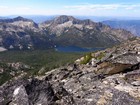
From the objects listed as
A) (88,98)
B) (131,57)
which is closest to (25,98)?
(88,98)

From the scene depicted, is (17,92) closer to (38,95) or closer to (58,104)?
(38,95)

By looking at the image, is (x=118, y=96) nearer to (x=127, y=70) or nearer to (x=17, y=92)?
(x=17, y=92)

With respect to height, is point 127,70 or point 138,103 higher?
point 138,103

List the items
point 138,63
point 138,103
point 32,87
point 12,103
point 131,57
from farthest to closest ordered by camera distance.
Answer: point 131,57
point 138,63
point 32,87
point 12,103
point 138,103

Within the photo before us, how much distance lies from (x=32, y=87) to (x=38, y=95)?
2050 mm

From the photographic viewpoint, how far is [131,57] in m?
60.4

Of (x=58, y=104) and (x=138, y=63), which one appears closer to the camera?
(x=58, y=104)

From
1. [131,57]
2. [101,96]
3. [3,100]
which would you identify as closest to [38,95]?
[3,100]

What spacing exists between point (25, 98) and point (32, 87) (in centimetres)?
314

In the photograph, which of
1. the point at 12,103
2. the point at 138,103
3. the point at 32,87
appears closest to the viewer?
the point at 138,103

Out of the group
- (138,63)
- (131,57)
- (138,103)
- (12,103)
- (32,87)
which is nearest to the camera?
(138,103)

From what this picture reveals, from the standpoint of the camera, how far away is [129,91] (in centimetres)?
3759

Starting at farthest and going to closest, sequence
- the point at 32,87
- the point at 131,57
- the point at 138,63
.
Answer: the point at 131,57 < the point at 138,63 < the point at 32,87

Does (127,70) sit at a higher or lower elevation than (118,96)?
lower
